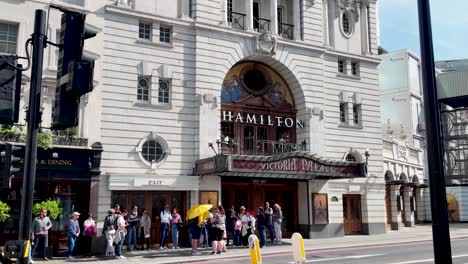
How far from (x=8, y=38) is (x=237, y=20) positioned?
12.5 m

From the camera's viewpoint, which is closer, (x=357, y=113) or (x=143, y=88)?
(x=143, y=88)

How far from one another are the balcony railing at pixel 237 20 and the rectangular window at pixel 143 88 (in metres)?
6.55

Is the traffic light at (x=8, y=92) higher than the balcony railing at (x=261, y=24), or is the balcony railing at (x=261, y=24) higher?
the balcony railing at (x=261, y=24)

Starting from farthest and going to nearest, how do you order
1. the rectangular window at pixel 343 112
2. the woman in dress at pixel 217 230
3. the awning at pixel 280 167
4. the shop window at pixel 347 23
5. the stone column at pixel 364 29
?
1. the stone column at pixel 364 29
2. the shop window at pixel 347 23
3. the rectangular window at pixel 343 112
4. the awning at pixel 280 167
5. the woman in dress at pixel 217 230

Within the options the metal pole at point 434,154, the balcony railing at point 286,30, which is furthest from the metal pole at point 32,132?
the balcony railing at point 286,30

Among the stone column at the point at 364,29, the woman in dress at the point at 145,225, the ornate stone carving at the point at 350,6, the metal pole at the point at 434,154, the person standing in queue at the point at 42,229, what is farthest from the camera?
the stone column at the point at 364,29

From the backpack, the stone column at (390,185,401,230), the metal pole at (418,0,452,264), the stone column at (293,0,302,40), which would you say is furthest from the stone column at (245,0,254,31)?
the metal pole at (418,0,452,264)

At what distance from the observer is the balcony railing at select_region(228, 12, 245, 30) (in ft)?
91.4

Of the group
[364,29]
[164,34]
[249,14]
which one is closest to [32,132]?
[164,34]

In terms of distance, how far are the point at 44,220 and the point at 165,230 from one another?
17.9ft

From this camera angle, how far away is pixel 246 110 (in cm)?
2736

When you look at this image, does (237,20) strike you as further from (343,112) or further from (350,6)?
(343,112)

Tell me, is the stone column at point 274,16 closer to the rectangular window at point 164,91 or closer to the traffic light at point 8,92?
the rectangular window at point 164,91

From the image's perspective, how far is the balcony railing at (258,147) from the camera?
26.4 m
